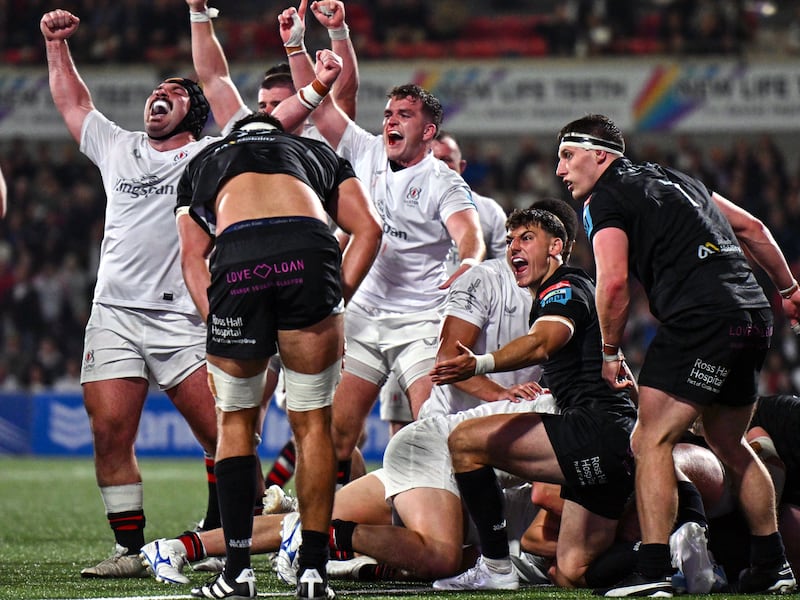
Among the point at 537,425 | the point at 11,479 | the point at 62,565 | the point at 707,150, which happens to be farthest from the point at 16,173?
the point at 537,425

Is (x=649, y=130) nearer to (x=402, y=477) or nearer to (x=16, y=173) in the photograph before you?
(x=16, y=173)

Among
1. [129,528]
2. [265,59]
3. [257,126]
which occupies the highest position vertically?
[265,59]

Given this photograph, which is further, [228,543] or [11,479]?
[11,479]

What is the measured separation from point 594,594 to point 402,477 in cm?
112

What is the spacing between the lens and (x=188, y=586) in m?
5.26

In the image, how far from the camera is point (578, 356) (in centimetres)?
547

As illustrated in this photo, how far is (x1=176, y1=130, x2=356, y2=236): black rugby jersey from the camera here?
15.7 feet

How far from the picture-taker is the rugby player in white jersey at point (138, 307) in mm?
5977

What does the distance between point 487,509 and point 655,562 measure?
0.78m

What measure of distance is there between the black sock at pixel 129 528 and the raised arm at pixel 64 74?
209 centimetres

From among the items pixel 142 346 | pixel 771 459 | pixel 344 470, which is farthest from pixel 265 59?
pixel 771 459

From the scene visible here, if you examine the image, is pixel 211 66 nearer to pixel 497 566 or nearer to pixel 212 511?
pixel 212 511

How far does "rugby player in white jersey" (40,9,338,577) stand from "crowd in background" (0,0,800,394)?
10.8 metres

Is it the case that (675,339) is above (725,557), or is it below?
above
